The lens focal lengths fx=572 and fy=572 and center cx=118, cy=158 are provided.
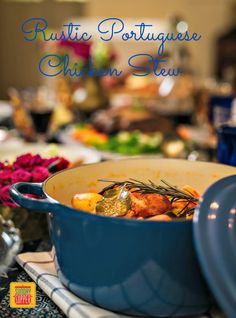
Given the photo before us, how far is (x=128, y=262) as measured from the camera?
55 centimetres

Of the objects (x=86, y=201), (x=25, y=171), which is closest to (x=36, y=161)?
(x=25, y=171)

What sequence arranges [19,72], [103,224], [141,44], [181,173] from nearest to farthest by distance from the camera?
1. [103,224]
2. [181,173]
3. [141,44]
4. [19,72]

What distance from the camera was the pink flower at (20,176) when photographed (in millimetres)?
797

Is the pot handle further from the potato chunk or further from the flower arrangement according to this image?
the flower arrangement

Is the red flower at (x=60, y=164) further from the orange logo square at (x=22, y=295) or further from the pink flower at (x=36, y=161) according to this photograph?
the orange logo square at (x=22, y=295)

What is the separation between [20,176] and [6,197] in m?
0.04

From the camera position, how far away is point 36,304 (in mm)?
645

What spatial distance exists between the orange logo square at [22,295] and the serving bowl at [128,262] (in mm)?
60

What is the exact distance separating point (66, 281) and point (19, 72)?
19.2 ft

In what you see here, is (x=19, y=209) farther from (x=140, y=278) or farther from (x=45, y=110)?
(x=45, y=110)

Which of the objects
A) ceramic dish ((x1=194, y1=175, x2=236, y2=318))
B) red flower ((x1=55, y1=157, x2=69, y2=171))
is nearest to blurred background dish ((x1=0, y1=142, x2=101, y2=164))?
red flower ((x1=55, y1=157, x2=69, y2=171))

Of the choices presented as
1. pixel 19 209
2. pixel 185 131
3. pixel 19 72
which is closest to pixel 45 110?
pixel 185 131

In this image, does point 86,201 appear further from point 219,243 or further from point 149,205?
point 219,243

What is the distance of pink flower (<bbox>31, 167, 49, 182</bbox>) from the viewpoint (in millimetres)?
799
